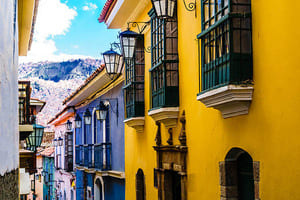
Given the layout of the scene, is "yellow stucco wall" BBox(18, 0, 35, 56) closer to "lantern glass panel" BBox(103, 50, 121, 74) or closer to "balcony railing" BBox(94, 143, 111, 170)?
"lantern glass panel" BBox(103, 50, 121, 74)

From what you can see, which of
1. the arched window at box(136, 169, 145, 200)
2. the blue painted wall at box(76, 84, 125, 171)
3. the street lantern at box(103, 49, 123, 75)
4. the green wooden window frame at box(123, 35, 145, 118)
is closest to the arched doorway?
the blue painted wall at box(76, 84, 125, 171)

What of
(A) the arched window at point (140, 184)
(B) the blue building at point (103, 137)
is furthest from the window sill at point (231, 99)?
(B) the blue building at point (103, 137)

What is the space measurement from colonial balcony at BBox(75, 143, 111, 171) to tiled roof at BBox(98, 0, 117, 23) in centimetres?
448

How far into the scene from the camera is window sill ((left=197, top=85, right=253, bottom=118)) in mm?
6285

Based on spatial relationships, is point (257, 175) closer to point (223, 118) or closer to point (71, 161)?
point (223, 118)

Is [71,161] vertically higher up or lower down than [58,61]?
lower down

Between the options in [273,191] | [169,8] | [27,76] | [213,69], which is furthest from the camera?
[27,76]

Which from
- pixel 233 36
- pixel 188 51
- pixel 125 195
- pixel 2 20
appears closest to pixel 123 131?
pixel 125 195

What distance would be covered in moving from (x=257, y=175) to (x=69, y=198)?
80.1 feet

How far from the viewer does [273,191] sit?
5.87 metres

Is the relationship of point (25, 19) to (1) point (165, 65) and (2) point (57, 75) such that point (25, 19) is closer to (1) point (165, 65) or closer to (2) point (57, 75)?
(1) point (165, 65)

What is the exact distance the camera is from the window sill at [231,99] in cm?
629

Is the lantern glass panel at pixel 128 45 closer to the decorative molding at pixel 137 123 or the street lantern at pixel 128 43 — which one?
the street lantern at pixel 128 43

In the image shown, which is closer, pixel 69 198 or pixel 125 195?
pixel 125 195
